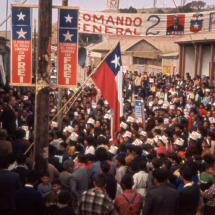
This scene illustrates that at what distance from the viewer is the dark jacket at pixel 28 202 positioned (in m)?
4.50

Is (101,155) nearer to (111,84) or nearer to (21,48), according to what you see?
(21,48)

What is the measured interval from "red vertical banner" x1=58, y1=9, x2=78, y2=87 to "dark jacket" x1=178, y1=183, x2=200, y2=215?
257 centimetres

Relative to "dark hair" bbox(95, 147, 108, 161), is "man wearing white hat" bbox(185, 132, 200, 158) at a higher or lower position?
lower

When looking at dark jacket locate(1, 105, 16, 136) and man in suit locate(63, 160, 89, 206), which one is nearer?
man in suit locate(63, 160, 89, 206)

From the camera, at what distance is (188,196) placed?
5.00 metres

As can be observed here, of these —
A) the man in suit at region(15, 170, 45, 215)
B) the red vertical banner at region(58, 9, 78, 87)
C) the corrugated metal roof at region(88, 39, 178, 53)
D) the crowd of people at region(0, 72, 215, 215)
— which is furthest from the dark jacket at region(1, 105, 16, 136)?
the corrugated metal roof at region(88, 39, 178, 53)

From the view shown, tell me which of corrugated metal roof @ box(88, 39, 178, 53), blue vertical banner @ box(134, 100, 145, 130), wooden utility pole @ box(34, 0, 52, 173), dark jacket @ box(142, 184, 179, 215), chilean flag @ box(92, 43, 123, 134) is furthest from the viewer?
corrugated metal roof @ box(88, 39, 178, 53)

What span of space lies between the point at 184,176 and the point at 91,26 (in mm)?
10514

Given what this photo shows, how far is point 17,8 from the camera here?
5.62 metres

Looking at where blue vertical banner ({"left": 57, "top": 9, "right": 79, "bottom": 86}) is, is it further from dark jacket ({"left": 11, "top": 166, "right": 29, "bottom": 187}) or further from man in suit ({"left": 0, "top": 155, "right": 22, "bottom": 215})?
man in suit ({"left": 0, "top": 155, "right": 22, "bottom": 215})

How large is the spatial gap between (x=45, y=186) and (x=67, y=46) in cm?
239

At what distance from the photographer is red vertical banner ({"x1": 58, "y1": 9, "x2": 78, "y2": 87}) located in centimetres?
579

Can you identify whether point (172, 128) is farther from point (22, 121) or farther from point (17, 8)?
point (17, 8)

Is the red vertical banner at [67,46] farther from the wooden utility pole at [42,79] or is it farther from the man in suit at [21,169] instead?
the man in suit at [21,169]
